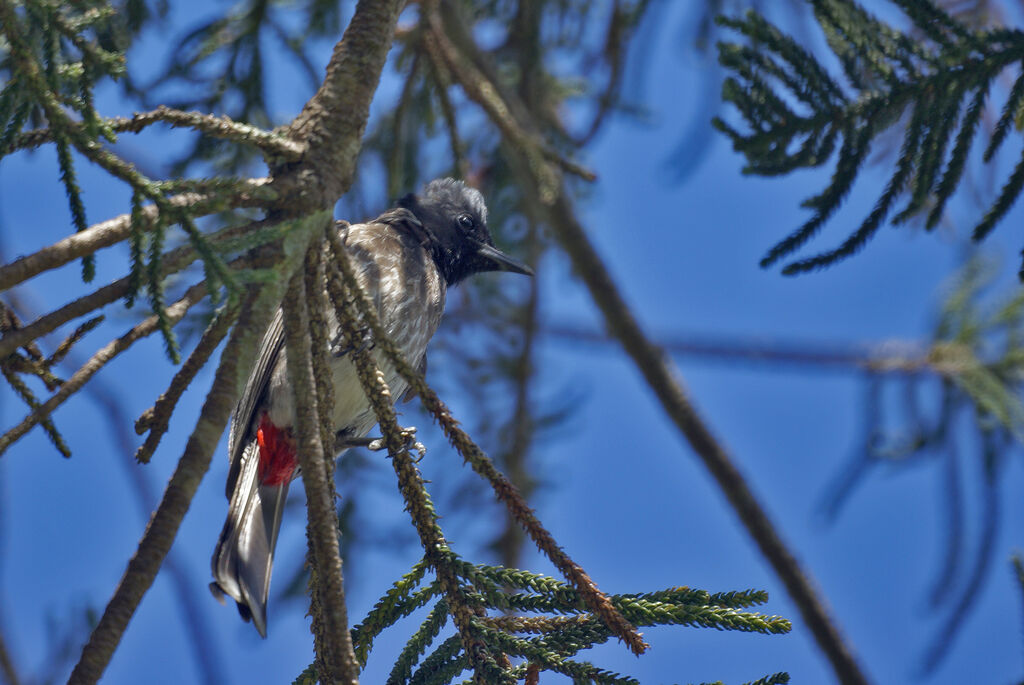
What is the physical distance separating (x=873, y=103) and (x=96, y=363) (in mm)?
1974

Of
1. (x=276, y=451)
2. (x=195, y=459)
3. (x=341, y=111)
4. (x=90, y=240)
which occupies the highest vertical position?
(x=276, y=451)

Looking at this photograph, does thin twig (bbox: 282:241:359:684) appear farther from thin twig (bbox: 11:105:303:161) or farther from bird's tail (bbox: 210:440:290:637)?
bird's tail (bbox: 210:440:290:637)

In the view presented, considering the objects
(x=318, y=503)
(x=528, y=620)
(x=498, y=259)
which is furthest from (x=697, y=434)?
(x=318, y=503)

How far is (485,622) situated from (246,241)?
32.1 inches

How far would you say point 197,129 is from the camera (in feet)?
5.55

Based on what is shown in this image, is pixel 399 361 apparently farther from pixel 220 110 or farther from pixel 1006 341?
pixel 1006 341

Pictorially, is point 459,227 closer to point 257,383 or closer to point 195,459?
point 257,383

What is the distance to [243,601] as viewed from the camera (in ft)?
8.86

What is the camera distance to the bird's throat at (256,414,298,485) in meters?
3.25

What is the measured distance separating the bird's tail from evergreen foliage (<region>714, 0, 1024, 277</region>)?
68.3 inches

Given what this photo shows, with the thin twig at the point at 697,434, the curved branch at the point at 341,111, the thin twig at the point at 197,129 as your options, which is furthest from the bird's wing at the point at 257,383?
the thin twig at the point at 197,129

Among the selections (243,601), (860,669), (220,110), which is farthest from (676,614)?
(220,110)

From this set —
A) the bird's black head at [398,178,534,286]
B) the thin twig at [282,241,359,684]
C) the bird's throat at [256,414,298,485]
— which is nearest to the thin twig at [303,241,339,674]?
the thin twig at [282,241,359,684]

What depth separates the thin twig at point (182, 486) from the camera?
1412 mm
